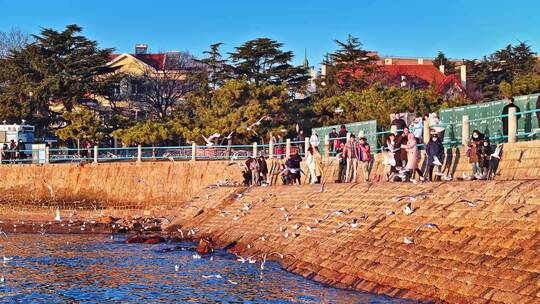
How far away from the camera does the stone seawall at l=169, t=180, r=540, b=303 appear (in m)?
12.5

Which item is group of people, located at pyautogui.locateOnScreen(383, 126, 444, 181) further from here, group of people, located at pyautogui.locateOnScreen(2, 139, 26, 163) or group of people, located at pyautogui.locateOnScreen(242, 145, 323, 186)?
group of people, located at pyautogui.locateOnScreen(2, 139, 26, 163)

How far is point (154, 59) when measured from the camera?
73000 mm

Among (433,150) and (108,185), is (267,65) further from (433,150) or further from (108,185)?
(433,150)

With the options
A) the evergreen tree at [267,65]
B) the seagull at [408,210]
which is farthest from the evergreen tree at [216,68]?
the seagull at [408,210]

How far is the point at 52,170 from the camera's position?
37875mm

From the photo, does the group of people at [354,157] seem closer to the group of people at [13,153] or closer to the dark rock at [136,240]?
the dark rock at [136,240]

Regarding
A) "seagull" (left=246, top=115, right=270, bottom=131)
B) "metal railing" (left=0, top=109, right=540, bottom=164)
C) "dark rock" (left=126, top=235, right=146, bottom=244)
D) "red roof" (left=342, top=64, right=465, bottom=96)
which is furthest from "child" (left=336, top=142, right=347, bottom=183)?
"red roof" (left=342, top=64, right=465, bottom=96)

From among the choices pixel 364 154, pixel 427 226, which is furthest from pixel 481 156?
pixel 364 154

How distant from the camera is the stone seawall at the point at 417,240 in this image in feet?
40.9

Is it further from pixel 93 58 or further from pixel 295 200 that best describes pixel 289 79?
pixel 295 200

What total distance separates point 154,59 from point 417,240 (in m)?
60.0

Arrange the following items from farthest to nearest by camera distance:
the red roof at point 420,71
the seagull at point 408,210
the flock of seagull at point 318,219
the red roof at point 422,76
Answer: the red roof at point 420,71, the red roof at point 422,76, the seagull at point 408,210, the flock of seagull at point 318,219

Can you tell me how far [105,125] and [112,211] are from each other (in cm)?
1802

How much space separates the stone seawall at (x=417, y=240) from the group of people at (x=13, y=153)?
67.4 feet
